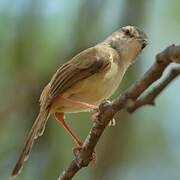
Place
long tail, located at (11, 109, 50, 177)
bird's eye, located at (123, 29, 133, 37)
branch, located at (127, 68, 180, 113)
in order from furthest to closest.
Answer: bird's eye, located at (123, 29, 133, 37) < long tail, located at (11, 109, 50, 177) < branch, located at (127, 68, 180, 113)

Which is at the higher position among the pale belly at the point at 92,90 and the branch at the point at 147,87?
the branch at the point at 147,87

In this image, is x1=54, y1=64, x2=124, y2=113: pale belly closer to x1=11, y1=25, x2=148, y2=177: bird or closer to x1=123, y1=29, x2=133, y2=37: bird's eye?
x1=11, y1=25, x2=148, y2=177: bird

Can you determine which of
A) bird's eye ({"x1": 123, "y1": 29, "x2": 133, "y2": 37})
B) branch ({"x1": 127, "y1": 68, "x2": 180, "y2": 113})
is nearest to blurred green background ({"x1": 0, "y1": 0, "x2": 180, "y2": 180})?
bird's eye ({"x1": 123, "y1": 29, "x2": 133, "y2": 37})

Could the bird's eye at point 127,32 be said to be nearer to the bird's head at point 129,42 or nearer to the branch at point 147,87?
the bird's head at point 129,42

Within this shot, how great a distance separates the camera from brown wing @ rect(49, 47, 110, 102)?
4473 millimetres

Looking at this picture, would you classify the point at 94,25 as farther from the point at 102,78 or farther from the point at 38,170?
the point at 102,78

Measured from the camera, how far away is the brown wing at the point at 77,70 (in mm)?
4473

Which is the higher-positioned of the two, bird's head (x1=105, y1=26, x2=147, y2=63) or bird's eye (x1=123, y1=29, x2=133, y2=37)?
bird's eye (x1=123, y1=29, x2=133, y2=37)

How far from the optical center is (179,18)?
7285 millimetres

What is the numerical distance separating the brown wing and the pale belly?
0.05 meters

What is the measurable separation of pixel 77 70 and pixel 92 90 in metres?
0.22

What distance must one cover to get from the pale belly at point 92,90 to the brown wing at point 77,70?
0.15 ft

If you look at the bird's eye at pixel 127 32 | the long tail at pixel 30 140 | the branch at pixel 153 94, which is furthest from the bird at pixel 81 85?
the branch at pixel 153 94

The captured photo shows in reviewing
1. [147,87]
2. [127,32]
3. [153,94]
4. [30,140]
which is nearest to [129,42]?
[127,32]
